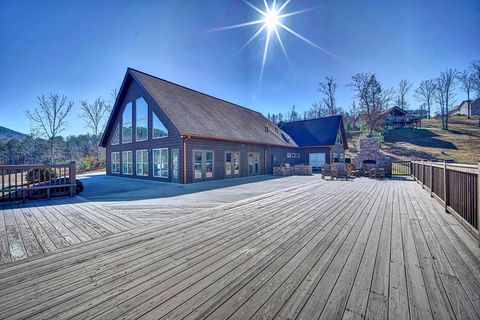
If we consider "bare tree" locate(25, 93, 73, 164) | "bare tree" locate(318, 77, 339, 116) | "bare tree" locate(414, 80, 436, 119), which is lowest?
"bare tree" locate(25, 93, 73, 164)

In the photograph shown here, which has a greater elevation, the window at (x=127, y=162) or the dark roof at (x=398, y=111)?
the dark roof at (x=398, y=111)

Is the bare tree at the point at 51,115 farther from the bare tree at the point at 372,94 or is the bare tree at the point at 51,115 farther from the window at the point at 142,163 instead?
the bare tree at the point at 372,94

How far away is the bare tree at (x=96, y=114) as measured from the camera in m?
29.1

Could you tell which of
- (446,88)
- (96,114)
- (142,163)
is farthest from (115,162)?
(446,88)

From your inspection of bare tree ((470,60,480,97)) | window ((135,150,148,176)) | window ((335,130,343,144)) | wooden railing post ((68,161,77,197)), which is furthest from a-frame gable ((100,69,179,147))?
bare tree ((470,60,480,97))

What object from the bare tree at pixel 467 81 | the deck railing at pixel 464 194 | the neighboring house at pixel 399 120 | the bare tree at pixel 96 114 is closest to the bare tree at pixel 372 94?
the neighboring house at pixel 399 120

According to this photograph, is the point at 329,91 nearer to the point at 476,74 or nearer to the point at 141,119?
the point at 476,74

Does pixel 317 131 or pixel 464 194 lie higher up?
pixel 317 131

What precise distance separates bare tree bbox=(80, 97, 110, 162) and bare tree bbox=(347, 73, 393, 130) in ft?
129

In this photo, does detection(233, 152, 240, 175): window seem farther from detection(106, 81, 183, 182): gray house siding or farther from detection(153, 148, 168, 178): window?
detection(153, 148, 168, 178): window

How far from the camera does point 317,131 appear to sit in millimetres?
23609

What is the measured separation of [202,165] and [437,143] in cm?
3369

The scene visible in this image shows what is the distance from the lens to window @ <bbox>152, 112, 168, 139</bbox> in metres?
12.1

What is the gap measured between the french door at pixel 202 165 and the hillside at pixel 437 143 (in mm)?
23896
